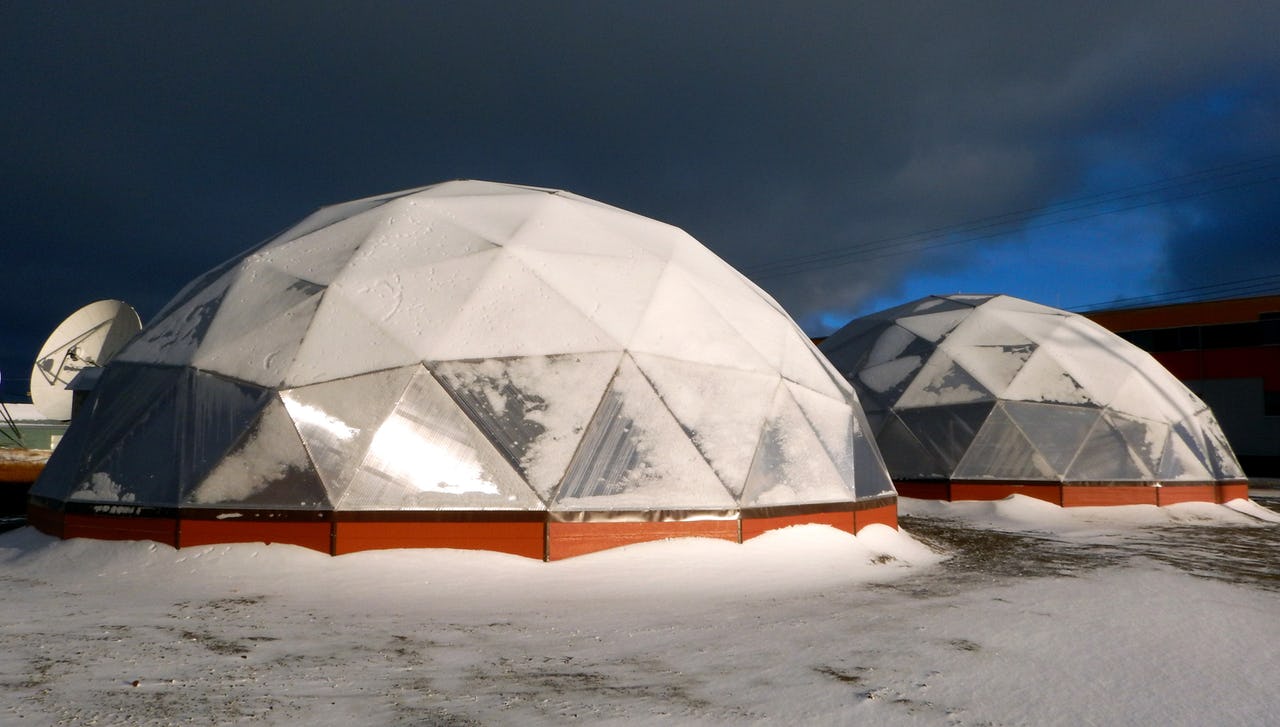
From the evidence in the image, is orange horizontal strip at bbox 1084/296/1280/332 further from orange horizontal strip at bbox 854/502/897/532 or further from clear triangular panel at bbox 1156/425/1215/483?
orange horizontal strip at bbox 854/502/897/532

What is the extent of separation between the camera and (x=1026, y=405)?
2128 cm

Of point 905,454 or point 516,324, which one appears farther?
point 905,454

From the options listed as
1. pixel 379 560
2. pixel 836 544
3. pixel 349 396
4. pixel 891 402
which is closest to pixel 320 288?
pixel 349 396

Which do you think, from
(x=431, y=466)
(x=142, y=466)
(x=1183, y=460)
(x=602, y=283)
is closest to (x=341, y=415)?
(x=431, y=466)

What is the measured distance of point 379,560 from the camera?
9.59 meters

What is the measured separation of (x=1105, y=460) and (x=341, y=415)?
61.5 feet

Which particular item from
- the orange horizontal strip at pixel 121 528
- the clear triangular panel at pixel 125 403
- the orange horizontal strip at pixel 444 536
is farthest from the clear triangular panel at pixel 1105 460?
the clear triangular panel at pixel 125 403

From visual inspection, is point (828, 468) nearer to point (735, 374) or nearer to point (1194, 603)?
point (735, 374)

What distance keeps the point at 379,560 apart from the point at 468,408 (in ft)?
7.02

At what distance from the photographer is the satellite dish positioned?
3231 cm

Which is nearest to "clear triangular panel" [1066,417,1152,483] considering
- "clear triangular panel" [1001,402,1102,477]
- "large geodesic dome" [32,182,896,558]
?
"clear triangular panel" [1001,402,1102,477]

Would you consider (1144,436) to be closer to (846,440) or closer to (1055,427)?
(1055,427)

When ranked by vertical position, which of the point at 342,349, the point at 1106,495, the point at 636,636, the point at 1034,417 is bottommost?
the point at 636,636

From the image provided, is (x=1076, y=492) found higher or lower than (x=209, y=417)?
lower
